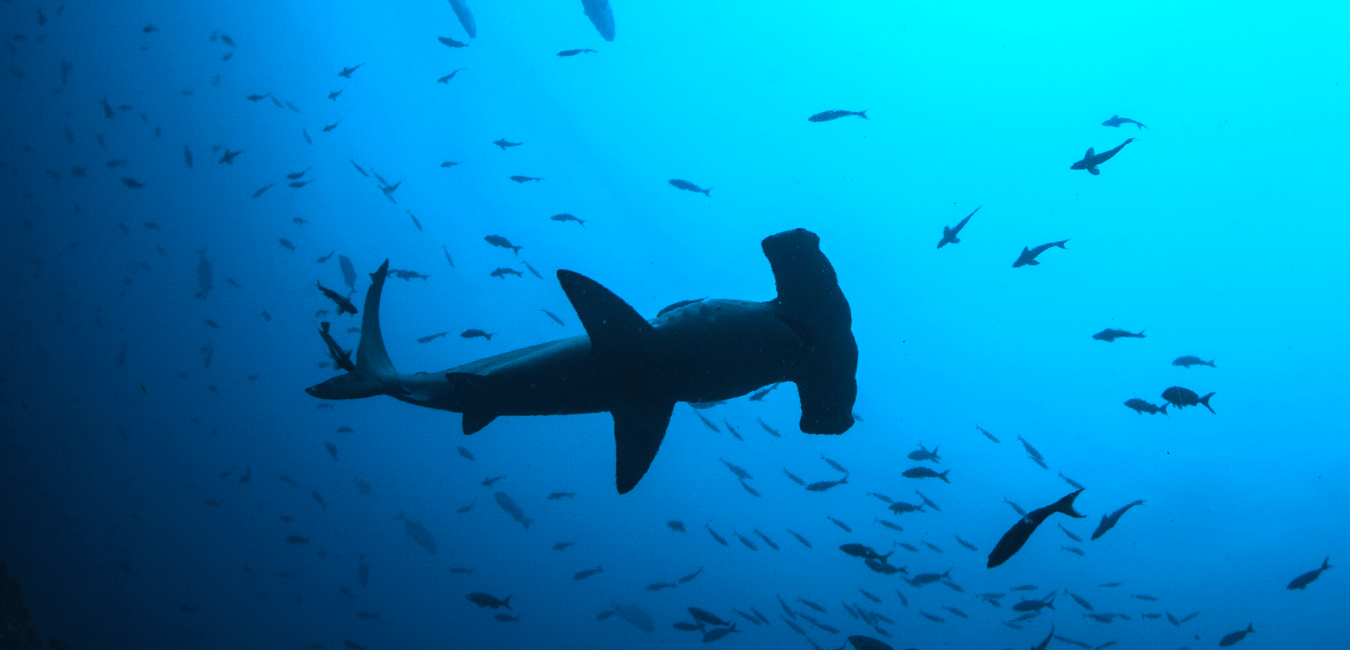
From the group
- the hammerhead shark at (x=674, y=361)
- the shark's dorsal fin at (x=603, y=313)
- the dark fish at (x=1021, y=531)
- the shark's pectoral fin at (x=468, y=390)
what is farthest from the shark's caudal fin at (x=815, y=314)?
the dark fish at (x=1021, y=531)

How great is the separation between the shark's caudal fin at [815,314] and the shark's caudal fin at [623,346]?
65 cm

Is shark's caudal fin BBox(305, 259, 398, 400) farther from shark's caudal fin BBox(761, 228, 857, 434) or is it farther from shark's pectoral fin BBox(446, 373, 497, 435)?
shark's caudal fin BBox(761, 228, 857, 434)

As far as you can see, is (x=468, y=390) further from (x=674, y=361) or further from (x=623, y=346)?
(x=674, y=361)

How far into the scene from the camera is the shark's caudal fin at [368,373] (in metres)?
3.21

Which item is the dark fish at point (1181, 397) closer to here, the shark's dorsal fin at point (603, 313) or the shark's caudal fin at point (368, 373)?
the shark's dorsal fin at point (603, 313)

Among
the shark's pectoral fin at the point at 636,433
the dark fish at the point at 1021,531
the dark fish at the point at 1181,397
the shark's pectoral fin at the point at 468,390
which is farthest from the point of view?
the dark fish at the point at 1181,397

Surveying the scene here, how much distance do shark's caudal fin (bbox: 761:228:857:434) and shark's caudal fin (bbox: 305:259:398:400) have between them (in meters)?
1.99

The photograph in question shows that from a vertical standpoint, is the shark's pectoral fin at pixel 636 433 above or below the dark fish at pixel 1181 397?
Result: above

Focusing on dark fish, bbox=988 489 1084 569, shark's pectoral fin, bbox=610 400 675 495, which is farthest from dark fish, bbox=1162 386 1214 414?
shark's pectoral fin, bbox=610 400 675 495

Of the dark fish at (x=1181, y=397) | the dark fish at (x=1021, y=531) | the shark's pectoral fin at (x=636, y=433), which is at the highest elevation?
the shark's pectoral fin at (x=636, y=433)

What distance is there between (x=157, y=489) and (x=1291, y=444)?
46.6 metres

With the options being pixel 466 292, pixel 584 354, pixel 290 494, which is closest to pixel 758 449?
pixel 466 292

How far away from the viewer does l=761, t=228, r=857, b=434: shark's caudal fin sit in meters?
2.73

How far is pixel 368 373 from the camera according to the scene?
328 centimetres
